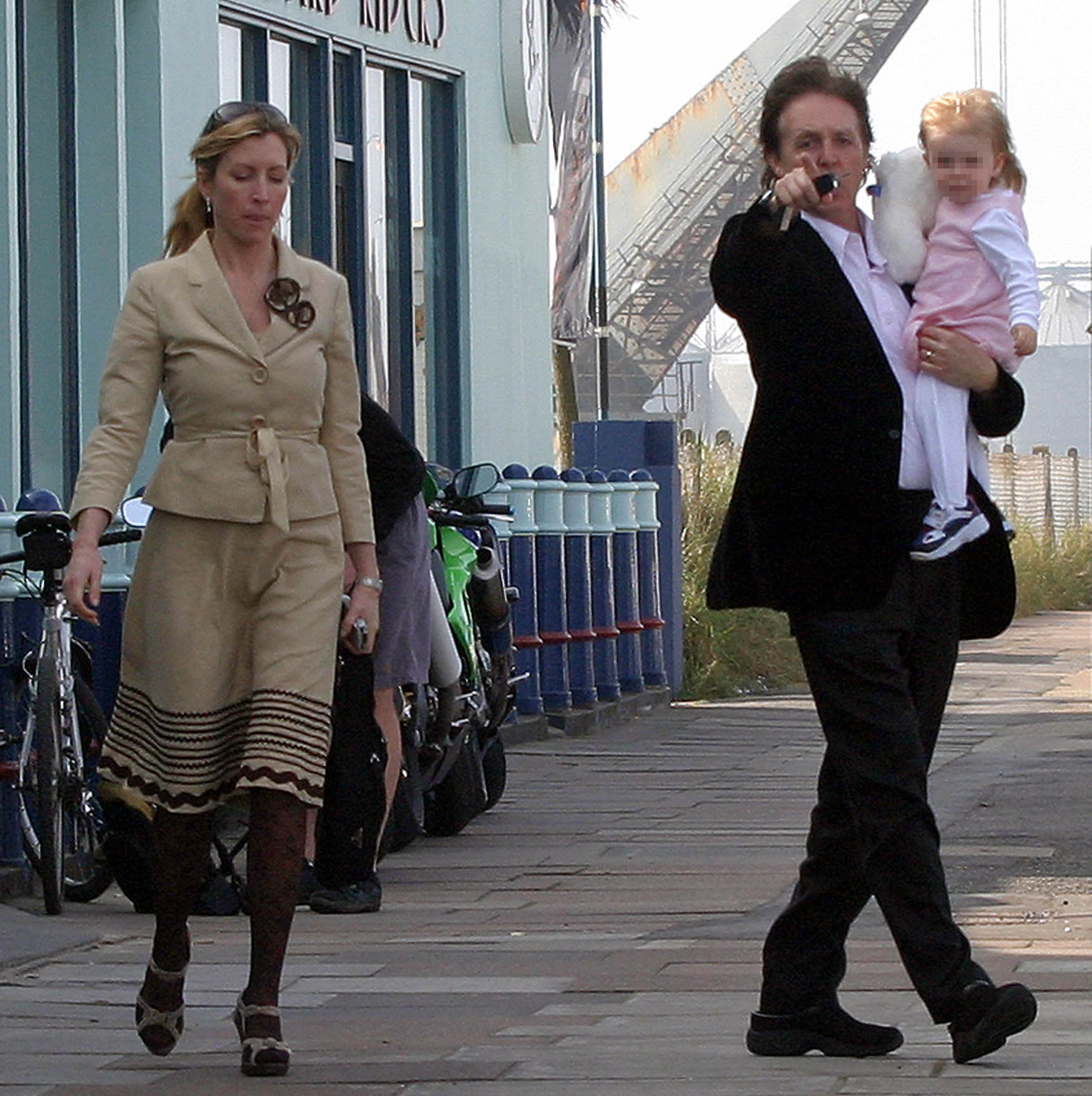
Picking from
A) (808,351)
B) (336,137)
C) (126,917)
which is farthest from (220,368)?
(336,137)

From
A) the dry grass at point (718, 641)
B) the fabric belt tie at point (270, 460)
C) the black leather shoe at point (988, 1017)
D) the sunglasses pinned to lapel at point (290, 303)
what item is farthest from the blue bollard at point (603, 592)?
the black leather shoe at point (988, 1017)

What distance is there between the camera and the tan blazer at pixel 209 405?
5332 mm

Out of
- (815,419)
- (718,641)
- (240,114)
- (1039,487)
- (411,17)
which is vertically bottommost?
(718,641)

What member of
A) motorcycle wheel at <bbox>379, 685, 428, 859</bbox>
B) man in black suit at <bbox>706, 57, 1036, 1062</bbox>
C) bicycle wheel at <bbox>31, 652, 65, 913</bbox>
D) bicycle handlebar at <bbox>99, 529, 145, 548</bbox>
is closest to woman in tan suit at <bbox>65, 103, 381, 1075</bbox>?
man in black suit at <bbox>706, 57, 1036, 1062</bbox>

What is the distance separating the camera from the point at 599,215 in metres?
20.5

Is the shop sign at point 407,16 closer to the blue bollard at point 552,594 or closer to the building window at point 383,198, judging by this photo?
the building window at point 383,198

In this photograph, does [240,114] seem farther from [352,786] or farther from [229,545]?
[352,786]

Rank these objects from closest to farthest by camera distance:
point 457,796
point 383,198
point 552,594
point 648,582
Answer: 1. point 457,796
2. point 552,594
3. point 383,198
4. point 648,582

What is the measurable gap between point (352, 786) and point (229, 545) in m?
2.39

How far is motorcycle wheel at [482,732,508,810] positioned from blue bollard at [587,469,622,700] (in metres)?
4.46

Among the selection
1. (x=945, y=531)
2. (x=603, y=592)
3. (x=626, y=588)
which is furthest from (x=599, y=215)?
(x=945, y=531)

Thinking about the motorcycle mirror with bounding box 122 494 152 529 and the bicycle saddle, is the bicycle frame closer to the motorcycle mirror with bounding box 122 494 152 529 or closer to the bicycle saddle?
the bicycle saddle

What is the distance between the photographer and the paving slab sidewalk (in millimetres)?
5137

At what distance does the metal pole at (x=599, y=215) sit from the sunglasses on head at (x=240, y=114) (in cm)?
1393
